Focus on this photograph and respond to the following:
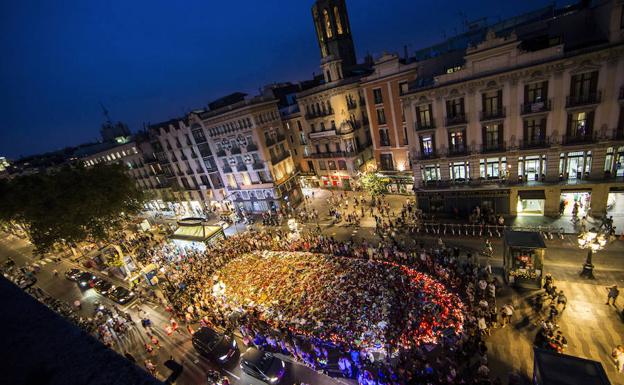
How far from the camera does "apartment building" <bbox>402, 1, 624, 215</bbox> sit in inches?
871

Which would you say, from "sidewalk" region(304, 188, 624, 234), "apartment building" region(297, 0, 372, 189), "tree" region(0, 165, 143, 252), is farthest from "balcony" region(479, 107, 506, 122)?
"tree" region(0, 165, 143, 252)

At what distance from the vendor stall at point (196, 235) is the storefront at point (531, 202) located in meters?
31.7

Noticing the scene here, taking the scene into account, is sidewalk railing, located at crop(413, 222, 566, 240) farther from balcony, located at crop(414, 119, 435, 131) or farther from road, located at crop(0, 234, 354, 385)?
road, located at crop(0, 234, 354, 385)

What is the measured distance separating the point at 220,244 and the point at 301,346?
1874cm

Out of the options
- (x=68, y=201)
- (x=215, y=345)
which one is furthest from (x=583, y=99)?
(x=68, y=201)

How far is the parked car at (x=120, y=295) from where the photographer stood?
28.9 metres

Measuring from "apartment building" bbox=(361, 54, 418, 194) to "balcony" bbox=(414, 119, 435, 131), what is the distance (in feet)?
16.3

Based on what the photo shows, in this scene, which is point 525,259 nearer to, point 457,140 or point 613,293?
point 613,293

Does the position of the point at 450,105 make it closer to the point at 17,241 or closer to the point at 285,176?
the point at 285,176

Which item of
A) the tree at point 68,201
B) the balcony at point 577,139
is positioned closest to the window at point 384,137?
the balcony at point 577,139

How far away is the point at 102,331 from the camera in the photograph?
24547mm

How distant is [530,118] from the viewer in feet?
81.5

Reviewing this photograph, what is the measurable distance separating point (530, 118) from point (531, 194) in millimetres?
6947

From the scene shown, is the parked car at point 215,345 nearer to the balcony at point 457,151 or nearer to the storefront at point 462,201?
the storefront at point 462,201
